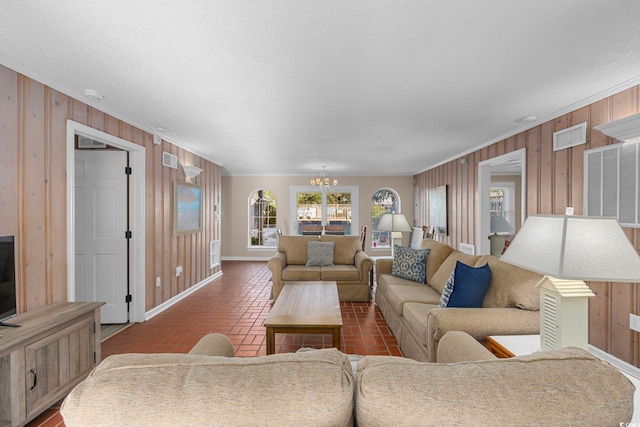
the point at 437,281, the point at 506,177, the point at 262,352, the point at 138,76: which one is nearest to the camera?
the point at 138,76

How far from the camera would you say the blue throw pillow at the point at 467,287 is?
2242mm

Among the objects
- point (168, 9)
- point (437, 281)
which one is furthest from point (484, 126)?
point (168, 9)

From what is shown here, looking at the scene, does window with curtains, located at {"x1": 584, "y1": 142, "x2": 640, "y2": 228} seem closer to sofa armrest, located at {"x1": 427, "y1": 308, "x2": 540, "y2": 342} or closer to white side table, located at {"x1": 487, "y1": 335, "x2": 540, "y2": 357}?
sofa armrest, located at {"x1": 427, "y1": 308, "x2": 540, "y2": 342}

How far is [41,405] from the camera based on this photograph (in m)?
1.90

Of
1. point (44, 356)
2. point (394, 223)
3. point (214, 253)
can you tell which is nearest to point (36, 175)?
point (44, 356)

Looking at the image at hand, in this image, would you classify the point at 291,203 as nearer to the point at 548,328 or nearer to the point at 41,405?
the point at 41,405

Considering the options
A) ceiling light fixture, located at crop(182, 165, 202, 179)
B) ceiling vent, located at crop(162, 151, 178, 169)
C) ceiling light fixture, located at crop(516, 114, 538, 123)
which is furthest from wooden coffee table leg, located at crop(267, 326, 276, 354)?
ceiling light fixture, located at crop(516, 114, 538, 123)

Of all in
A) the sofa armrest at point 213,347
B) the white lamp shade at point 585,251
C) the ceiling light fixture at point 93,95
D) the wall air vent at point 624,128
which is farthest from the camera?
the ceiling light fixture at point 93,95

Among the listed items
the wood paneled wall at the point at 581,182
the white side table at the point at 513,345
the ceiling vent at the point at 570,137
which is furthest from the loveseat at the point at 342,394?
the ceiling vent at the point at 570,137

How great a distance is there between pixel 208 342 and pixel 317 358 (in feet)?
2.95

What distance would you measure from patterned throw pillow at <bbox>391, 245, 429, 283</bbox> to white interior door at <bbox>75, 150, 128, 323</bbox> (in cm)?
329

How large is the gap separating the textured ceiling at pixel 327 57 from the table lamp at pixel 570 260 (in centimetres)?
112

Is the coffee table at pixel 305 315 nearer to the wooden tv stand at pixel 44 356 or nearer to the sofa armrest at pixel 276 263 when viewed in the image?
the sofa armrest at pixel 276 263

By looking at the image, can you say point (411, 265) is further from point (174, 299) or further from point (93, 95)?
point (93, 95)
